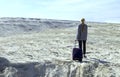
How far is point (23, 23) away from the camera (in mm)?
26469

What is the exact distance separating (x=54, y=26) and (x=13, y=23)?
3.01 metres

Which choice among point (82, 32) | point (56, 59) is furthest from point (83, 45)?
point (56, 59)

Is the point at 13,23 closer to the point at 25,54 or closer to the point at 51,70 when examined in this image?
the point at 25,54

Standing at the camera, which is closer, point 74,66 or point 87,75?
point 87,75

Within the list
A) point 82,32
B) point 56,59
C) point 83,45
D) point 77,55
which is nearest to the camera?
→ point 77,55

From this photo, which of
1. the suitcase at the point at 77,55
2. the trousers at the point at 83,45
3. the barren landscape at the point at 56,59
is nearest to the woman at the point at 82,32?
the trousers at the point at 83,45

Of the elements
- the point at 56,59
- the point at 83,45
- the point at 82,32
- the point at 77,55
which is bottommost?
the point at 56,59

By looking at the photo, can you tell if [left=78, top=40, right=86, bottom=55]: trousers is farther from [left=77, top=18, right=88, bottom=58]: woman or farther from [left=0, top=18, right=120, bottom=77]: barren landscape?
[left=0, top=18, right=120, bottom=77]: barren landscape

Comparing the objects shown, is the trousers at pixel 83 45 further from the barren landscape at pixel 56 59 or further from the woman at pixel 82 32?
the barren landscape at pixel 56 59

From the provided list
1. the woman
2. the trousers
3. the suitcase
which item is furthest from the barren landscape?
the woman

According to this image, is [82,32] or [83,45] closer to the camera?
[82,32]

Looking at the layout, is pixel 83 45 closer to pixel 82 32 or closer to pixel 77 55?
pixel 82 32

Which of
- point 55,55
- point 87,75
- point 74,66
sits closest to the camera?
point 87,75

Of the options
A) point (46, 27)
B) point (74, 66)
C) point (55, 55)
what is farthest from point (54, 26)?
point (74, 66)
